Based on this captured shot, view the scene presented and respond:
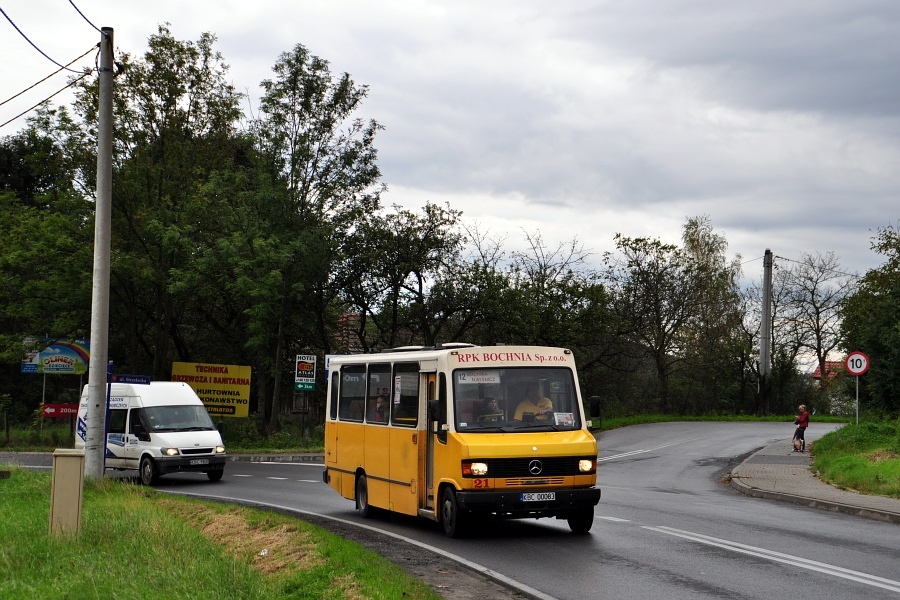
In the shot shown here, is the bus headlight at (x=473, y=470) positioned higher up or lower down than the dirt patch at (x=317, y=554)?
higher up

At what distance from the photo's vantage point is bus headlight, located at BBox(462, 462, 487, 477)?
45.9ft

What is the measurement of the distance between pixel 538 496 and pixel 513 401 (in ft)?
4.78

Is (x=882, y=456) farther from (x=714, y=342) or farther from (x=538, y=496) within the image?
(x=714, y=342)

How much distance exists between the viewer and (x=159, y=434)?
26.0 m

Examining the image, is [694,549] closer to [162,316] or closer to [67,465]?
[67,465]

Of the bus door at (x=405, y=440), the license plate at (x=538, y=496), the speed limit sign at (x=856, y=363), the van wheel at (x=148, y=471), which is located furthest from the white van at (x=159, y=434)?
the speed limit sign at (x=856, y=363)

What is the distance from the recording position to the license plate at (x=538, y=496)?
14.0 metres

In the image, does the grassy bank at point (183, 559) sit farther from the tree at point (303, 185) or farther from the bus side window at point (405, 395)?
the tree at point (303, 185)

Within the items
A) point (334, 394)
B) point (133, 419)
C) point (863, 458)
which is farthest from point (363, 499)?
point (863, 458)

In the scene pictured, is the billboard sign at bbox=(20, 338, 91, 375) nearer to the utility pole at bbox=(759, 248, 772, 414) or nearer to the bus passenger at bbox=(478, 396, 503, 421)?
the utility pole at bbox=(759, 248, 772, 414)

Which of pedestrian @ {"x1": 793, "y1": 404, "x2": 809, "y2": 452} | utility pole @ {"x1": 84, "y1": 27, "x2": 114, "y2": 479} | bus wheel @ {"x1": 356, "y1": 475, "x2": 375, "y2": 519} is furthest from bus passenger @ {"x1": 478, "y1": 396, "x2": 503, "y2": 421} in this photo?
pedestrian @ {"x1": 793, "y1": 404, "x2": 809, "y2": 452}

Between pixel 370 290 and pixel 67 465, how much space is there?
31.6 metres

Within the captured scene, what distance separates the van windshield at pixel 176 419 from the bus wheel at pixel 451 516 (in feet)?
43.6

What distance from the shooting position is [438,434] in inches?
580
